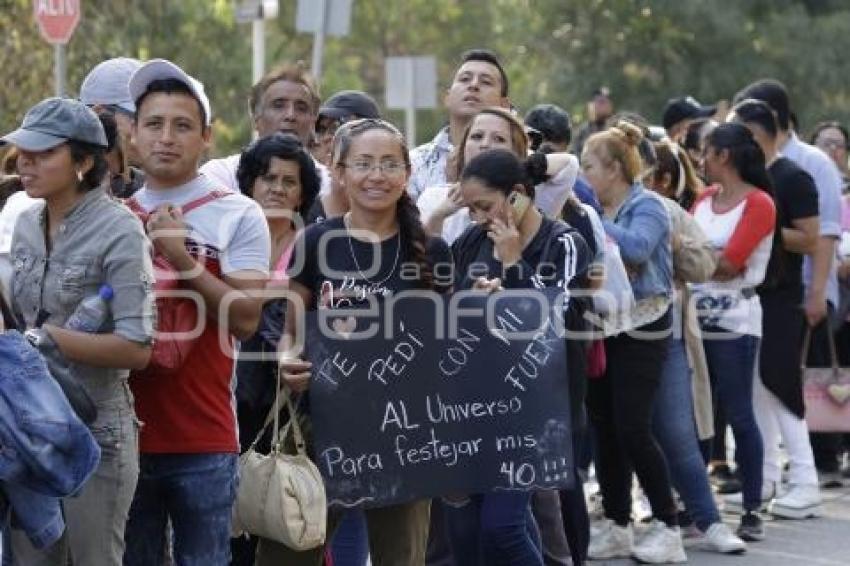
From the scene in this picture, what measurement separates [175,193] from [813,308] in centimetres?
587

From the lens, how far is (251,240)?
6199 mm

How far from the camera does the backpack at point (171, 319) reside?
6.01 metres

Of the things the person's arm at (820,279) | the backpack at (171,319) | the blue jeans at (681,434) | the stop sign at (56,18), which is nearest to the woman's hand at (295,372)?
the backpack at (171,319)

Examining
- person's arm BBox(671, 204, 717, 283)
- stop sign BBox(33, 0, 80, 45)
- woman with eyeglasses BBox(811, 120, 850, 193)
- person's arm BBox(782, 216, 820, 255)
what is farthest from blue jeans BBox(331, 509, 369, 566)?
woman with eyeglasses BBox(811, 120, 850, 193)

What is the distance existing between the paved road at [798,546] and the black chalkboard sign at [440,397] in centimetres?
227

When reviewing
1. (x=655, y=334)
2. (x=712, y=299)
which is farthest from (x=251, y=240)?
(x=712, y=299)

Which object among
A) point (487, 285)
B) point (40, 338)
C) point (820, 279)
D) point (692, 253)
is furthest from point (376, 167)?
point (820, 279)

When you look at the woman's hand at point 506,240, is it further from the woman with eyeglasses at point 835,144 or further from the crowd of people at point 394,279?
the woman with eyeglasses at point 835,144

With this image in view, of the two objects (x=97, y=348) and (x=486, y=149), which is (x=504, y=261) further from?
(x=97, y=348)

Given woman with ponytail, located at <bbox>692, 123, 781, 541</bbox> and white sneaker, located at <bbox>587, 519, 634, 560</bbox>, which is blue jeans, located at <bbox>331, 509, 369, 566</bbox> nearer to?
white sneaker, located at <bbox>587, 519, 634, 560</bbox>

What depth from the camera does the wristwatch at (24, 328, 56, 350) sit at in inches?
216

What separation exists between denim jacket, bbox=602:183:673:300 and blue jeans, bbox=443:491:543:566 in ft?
6.69

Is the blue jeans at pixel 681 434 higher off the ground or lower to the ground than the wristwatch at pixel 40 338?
lower

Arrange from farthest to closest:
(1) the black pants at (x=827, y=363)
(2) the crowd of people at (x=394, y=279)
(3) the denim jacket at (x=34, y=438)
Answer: (1) the black pants at (x=827, y=363), (2) the crowd of people at (x=394, y=279), (3) the denim jacket at (x=34, y=438)
